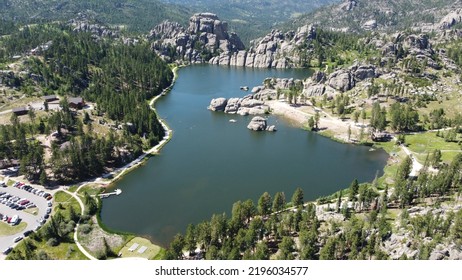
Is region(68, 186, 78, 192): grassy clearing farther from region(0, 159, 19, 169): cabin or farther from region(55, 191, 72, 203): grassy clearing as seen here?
A: region(0, 159, 19, 169): cabin

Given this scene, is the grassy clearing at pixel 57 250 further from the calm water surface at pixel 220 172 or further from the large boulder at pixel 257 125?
the large boulder at pixel 257 125

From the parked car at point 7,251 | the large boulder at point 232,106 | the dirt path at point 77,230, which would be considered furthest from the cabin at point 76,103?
the parked car at point 7,251

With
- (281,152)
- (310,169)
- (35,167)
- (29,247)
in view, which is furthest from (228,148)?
(29,247)

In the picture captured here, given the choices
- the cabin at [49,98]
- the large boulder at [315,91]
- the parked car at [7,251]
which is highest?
the large boulder at [315,91]

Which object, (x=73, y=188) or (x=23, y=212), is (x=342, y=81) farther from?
(x=23, y=212)

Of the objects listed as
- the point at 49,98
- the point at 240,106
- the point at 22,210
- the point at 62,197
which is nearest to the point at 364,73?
the point at 240,106

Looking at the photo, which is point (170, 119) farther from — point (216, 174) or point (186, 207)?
point (186, 207)

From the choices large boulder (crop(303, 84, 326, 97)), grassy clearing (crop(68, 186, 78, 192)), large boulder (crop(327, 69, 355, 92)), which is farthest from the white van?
large boulder (crop(327, 69, 355, 92))
